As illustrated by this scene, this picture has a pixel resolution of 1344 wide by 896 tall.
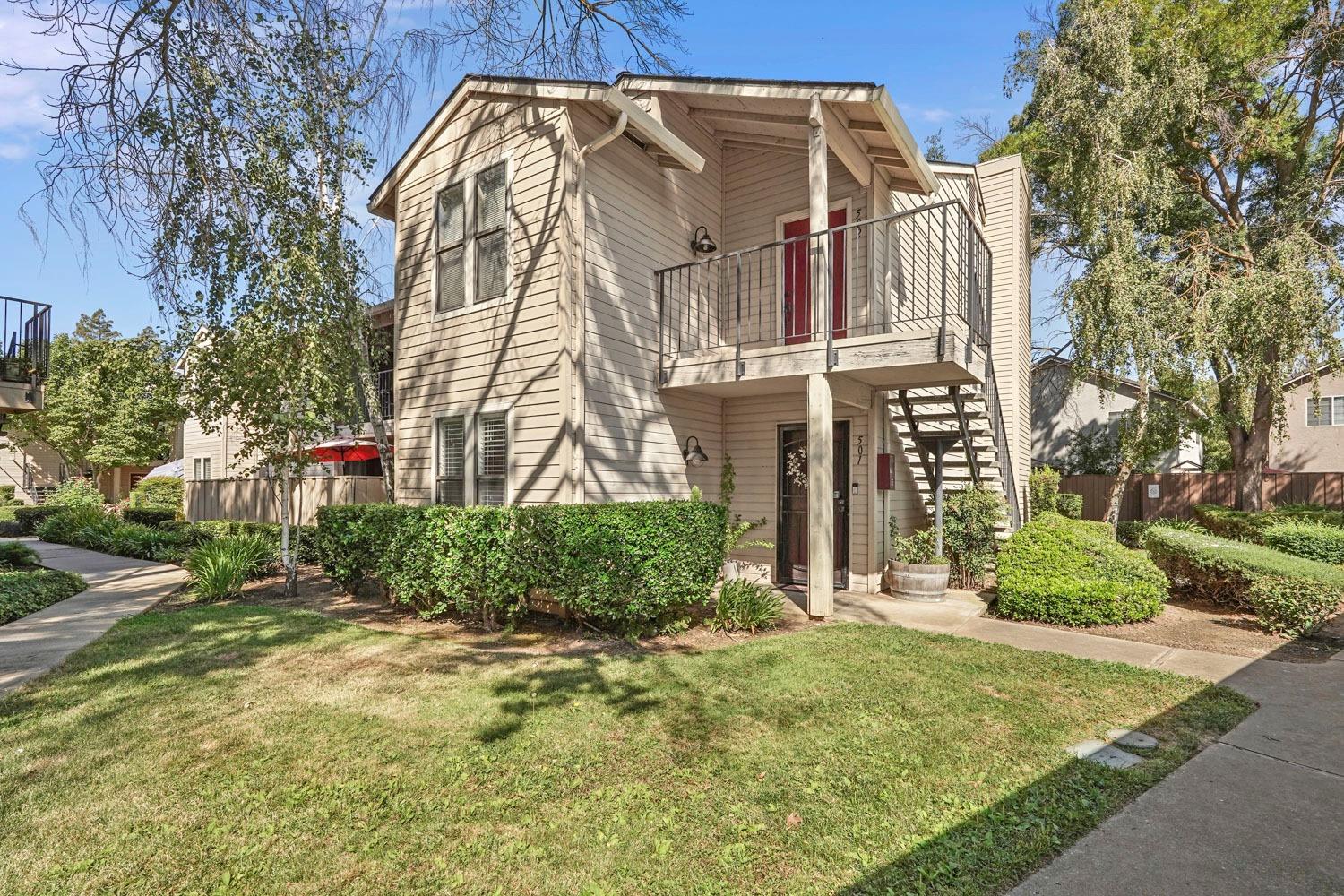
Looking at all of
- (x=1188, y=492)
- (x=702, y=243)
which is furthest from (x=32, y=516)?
(x=1188, y=492)

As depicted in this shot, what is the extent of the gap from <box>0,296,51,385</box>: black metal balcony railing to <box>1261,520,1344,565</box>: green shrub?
72.6ft

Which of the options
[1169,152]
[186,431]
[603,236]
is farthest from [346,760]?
[186,431]

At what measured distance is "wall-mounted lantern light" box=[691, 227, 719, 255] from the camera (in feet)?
29.1

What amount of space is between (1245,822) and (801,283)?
7383mm

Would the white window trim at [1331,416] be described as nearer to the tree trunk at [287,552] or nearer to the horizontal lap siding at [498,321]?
the horizontal lap siding at [498,321]

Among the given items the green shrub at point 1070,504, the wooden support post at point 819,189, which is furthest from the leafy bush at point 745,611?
the green shrub at point 1070,504

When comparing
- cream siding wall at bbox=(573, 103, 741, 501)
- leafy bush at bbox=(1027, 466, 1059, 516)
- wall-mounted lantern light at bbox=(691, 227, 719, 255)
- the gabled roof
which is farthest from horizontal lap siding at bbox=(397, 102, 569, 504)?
leafy bush at bbox=(1027, 466, 1059, 516)

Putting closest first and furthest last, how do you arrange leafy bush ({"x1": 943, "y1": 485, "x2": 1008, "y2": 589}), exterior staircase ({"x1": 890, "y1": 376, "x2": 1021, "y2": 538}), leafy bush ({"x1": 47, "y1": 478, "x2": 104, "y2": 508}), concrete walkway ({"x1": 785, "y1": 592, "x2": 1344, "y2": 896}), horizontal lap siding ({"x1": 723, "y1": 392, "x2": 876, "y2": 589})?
concrete walkway ({"x1": 785, "y1": 592, "x2": 1344, "y2": 896}) < exterior staircase ({"x1": 890, "y1": 376, "x2": 1021, "y2": 538}) < horizontal lap siding ({"x1": 723, "y1": 392, "x2": 876, "y2": 589}) < leafy bush ({"x1": 943, "y1": 485, "x2": 1008, "y2": 589}) < leafy bush ({"x1": 47, "y1": 478, "x2": 104, "y2": 508})

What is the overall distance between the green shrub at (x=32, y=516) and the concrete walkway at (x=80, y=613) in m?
7.91

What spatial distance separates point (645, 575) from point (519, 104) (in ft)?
19.8

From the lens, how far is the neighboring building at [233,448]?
14148 mm

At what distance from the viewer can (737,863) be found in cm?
268

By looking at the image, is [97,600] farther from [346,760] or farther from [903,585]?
[903,585]

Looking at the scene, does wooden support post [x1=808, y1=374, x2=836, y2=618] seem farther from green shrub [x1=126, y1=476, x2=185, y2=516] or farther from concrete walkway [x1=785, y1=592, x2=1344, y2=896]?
green shrub [x1=126, y1=476, x2=185, y2=516]
